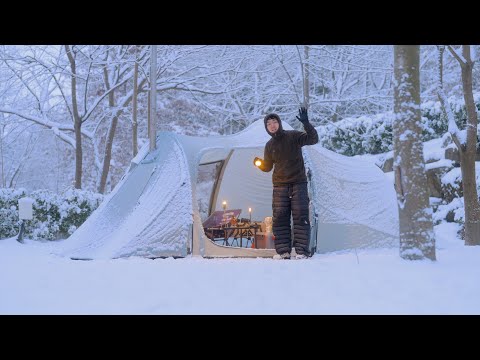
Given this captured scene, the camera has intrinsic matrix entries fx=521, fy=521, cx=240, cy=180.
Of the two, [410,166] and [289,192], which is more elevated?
[410,166]

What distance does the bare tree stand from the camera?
629 centimetres

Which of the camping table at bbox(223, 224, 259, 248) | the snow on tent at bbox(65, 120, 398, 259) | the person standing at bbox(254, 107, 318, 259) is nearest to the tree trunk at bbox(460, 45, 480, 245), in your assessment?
the snow on tent at bbox(65, 120, 398, 259)

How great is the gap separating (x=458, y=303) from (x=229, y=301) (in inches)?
48.5

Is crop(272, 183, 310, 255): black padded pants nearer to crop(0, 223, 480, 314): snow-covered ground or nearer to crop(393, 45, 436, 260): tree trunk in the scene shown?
crop(0, 223, 480, 314): snow-covered ground

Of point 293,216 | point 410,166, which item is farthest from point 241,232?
point 410,166

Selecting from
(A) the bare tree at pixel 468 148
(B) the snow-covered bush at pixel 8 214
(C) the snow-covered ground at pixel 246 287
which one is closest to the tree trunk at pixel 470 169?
(A) the bare tree at pixel 468 148

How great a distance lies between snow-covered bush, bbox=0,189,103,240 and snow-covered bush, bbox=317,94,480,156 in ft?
20.8

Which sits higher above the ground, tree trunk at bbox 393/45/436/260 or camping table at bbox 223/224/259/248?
tree trunk at bbox 393/45/436/260

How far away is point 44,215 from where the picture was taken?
342 inches

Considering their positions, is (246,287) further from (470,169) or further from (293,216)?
(470,169)

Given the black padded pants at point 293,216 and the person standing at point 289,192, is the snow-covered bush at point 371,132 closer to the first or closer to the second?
the person standing at point 289,192

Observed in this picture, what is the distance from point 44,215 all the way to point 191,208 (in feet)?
13.9
